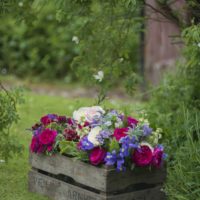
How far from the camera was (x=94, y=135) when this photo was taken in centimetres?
481

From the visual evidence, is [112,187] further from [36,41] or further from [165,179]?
[36,41]

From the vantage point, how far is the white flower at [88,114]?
16.7 ft

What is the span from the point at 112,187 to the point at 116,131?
1.34ft

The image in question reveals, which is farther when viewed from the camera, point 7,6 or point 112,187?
point 7,6

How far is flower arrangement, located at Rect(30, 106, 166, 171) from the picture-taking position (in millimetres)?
4723

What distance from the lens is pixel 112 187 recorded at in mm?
4754

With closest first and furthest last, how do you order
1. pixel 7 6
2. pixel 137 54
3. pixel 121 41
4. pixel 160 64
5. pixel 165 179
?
pixel 165 179 < pixel 7 6 < pixel 121 41 < pixel 160 64 < pixel 137 54

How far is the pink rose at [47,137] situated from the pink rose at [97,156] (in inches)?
17.2

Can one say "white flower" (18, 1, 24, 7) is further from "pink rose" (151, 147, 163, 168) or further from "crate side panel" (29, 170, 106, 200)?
"pink rose" (151, 147, 163, 168)

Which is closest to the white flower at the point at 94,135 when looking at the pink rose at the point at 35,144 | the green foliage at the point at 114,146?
the green foliage at the point at 114,146

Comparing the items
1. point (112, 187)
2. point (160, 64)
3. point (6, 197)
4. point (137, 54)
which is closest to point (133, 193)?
point (112, 187)

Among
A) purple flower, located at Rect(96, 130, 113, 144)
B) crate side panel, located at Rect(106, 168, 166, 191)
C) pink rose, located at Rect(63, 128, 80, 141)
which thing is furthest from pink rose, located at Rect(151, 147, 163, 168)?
pink rose, located at Rect(63, 128, 80, 141)

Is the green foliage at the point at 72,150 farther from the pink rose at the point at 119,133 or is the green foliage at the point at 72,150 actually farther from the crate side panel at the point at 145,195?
the crate side panel at the point at 145,195

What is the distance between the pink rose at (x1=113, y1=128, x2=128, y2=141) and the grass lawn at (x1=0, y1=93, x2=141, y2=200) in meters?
0.85
